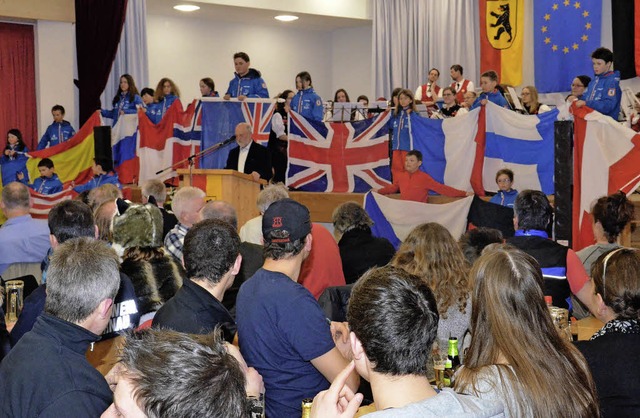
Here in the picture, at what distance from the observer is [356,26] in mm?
18922

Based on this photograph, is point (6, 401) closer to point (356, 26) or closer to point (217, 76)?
point (217, 76)

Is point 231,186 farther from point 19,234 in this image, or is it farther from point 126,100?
point 126,100

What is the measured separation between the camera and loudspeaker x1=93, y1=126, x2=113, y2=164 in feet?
41.9

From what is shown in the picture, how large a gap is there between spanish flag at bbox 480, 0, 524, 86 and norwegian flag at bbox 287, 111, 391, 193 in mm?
5365

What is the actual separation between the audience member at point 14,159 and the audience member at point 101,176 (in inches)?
47.6

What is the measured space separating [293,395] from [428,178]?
6.77 metres

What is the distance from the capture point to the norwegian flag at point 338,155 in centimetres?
1063

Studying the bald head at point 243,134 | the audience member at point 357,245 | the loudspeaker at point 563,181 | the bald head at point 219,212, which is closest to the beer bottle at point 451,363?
the bald head at point 219,212

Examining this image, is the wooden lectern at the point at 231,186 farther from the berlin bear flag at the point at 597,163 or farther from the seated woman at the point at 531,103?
the seated woman at the point at 531,103

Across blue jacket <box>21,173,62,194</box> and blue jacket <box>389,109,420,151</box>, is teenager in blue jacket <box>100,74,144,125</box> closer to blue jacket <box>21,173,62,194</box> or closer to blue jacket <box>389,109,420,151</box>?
blue jacket <box>21,173,62,194</box>

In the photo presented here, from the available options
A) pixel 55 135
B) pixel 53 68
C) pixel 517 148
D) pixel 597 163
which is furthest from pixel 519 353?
pixel 53 68

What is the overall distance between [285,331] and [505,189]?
20.5 ft

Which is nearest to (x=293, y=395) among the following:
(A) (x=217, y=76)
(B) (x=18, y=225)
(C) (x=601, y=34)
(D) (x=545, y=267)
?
(D) (x=545, y=267)

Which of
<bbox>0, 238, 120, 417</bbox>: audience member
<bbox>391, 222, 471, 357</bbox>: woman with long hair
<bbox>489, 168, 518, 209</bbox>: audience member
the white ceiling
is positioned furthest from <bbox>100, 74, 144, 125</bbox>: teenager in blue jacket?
<bbox>0, 238, 120, 417</bbox>: audience member
